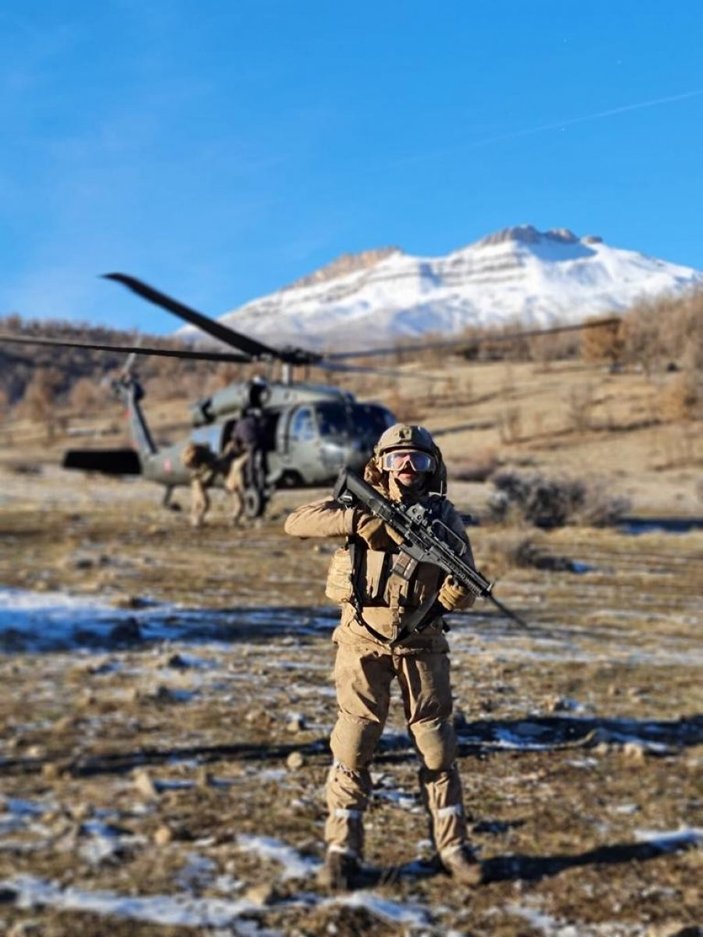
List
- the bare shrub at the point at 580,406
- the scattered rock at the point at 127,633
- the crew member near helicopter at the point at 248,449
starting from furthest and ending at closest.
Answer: the bare shrub at the point at 580,406 → the crew member near helicopter at the point at 248,449 → the scattered rock at the point at 127,633

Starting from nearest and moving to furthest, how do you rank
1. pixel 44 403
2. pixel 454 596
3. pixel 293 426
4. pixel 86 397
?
pixel 454 596 → pixel 293 426 → pixel 44 403 → pixel 86 397

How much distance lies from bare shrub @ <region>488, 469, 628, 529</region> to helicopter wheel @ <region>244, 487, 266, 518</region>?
204 inches

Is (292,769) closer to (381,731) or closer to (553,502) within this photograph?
(381,731)

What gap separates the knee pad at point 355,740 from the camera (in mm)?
3730

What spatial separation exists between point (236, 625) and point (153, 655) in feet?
4.20

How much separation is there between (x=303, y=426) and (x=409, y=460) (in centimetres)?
1238

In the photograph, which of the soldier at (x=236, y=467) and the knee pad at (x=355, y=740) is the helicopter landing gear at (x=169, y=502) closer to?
the soldier at (x=236, y=467)

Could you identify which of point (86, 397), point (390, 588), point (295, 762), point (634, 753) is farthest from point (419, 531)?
point (86, 397)

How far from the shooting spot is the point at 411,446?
3.06 m

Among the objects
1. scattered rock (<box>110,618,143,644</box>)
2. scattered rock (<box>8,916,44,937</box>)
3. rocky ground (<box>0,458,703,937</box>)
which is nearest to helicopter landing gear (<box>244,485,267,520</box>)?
rocky ground (<box>0,458,703,937</box>)

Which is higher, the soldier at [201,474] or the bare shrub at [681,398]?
the bare shrub at [681,398]

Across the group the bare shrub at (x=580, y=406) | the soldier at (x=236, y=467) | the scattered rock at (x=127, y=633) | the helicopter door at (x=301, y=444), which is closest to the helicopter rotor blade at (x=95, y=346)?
the scattered rock at (x=127, y=633)

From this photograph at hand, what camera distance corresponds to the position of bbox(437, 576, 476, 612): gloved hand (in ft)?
10.2

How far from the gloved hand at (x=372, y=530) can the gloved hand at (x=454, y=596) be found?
9.8 inches
